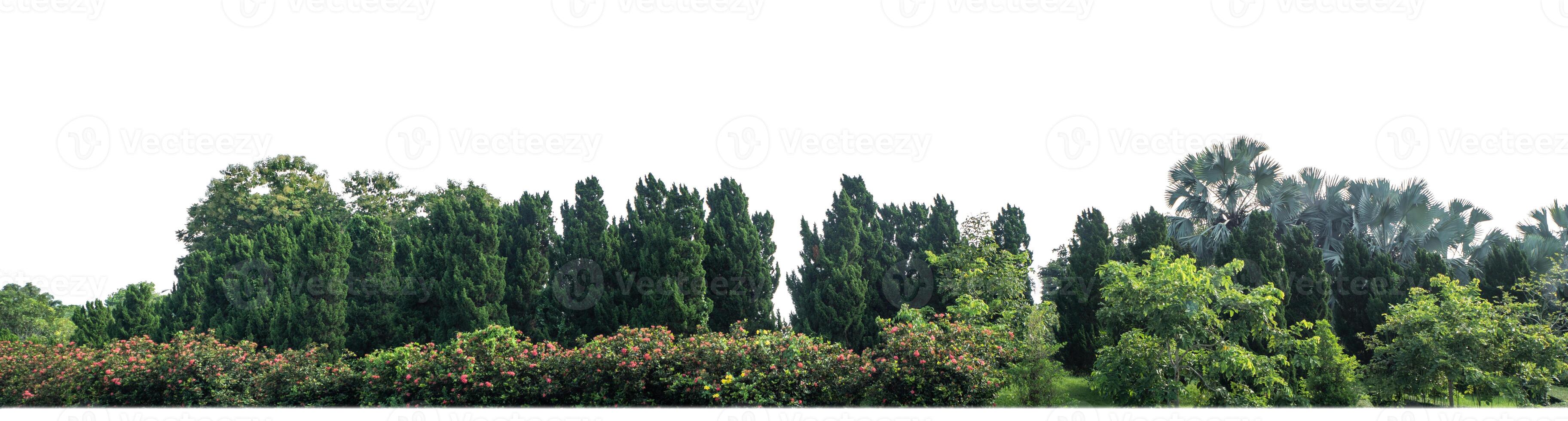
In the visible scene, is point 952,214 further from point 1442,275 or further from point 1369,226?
point 1369,226

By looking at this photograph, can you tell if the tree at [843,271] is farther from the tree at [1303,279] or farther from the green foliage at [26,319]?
the green foliage at [26,319]

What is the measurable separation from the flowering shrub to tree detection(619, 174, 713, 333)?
3.87 metres

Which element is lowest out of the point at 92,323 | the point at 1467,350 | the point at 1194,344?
the point at 1467,350

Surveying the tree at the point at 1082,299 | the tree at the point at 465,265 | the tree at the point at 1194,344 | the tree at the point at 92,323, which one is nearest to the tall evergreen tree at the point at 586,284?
the tree at the point at 465,265

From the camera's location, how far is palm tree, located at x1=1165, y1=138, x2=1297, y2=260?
20156 mm

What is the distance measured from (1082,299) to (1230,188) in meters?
8.15

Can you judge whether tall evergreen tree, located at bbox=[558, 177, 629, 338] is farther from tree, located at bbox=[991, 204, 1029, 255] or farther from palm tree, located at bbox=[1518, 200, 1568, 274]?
palm tree, located at bbox=[1518, 200, 1568, 274]

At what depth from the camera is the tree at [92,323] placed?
54.9 feet

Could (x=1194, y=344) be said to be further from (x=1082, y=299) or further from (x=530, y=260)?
(x=530, y=260)

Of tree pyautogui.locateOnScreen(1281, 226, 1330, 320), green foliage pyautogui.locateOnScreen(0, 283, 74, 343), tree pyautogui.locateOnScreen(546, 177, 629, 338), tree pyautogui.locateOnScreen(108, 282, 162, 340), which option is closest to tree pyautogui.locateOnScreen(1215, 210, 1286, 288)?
Answer: tree pyautogui.locateOnScreen(1281, 226, 1330, 320)

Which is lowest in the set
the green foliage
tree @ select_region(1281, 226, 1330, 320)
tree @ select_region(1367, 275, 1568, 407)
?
tree @ select_region(1367, 275, 1568, 407)

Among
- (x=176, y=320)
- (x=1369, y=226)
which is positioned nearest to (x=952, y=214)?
(x=1369, y=226)

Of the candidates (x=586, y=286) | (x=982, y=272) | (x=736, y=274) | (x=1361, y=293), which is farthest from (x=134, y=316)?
(x=1361, y=293)

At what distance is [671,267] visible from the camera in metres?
15.1
